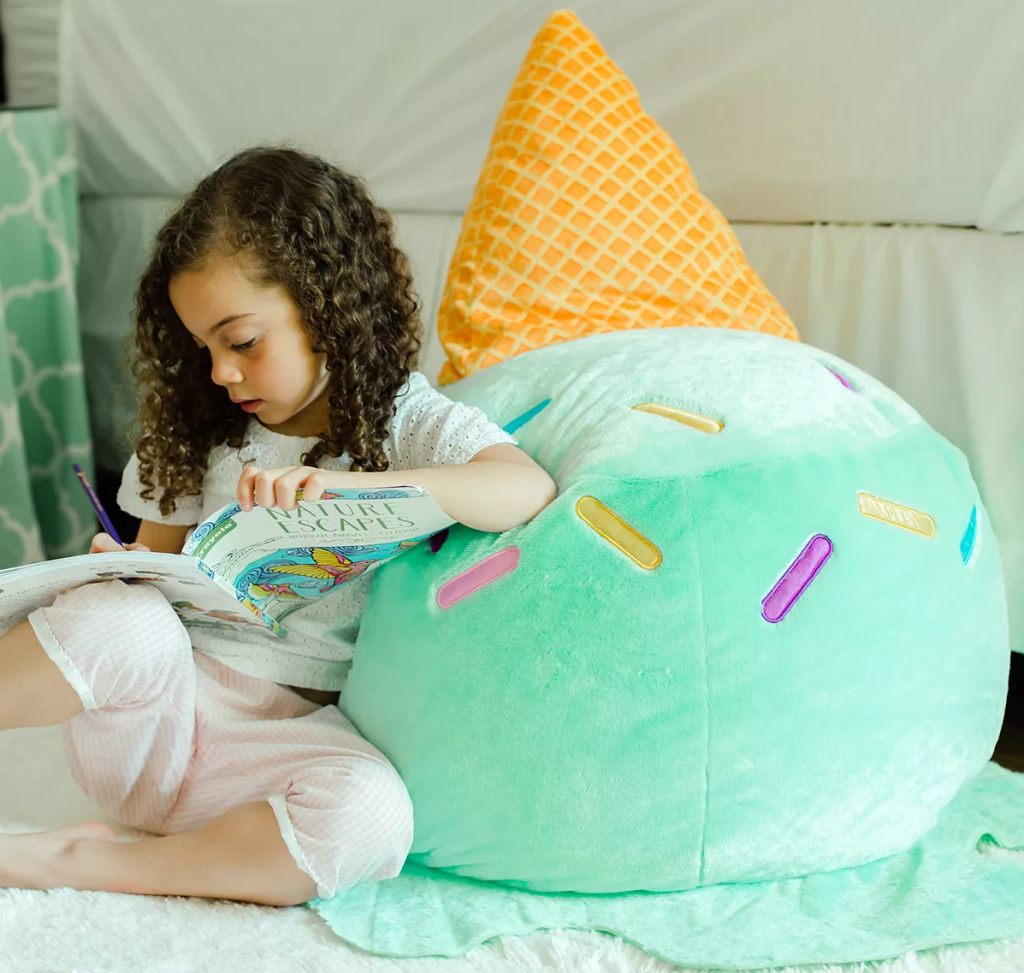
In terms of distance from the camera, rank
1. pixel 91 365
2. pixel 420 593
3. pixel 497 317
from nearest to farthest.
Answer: pixel 420 593 < pixel 497 317 < pixel 91 365

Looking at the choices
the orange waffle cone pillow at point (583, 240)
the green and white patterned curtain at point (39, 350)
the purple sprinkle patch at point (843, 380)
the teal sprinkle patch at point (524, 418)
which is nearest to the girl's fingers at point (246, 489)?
the teal sprinkle patch at point (524, 418)

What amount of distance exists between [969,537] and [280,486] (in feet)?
1.75

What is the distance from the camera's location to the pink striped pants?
0.80m

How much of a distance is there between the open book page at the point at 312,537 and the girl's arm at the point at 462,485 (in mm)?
12

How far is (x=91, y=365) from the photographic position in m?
2.01

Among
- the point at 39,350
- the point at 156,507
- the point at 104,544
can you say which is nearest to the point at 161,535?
the point at 156,507

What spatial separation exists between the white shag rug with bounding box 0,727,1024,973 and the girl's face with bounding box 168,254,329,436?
0.40 metres

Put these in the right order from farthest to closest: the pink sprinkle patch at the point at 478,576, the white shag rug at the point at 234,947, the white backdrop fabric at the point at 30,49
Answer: the white backdrop fabric at the point at 30,49 < the pink sprinkle patch at the point at 478,576 < the white shag rug at the point at 234,947

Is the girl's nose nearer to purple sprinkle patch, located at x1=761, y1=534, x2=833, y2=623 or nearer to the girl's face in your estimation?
the girl's face

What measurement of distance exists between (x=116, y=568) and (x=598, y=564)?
34 cm

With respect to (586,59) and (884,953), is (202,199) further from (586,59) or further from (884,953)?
(884,953)

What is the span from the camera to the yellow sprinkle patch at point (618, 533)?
0.81 metres

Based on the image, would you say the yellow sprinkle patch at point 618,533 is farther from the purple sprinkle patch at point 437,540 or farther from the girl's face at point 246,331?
the girl's face at point 246,331

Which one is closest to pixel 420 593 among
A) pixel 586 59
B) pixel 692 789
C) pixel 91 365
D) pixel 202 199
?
pixel 692 789
